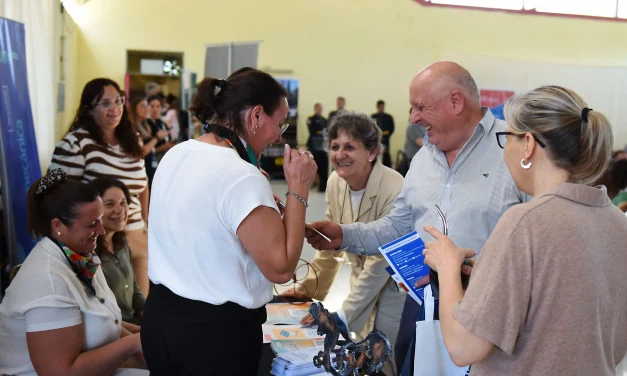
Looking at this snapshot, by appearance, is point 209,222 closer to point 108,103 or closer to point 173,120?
point 108,103

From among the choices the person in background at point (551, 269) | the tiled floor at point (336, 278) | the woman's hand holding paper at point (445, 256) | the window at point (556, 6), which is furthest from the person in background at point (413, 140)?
the person in background at point (551, 269)

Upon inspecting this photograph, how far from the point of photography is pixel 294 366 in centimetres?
180

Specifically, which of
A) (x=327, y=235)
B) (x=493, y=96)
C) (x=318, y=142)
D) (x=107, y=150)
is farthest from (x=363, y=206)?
(x=493, y=96)

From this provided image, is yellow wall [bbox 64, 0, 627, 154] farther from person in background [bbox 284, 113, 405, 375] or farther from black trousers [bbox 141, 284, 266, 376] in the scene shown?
black trousers [bbox 141, 284, 266, 376]

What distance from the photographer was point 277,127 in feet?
5.37

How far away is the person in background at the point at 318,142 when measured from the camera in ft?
37.9

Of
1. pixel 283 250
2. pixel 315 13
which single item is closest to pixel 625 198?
pixel 283 250

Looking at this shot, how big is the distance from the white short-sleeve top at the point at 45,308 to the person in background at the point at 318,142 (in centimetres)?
938

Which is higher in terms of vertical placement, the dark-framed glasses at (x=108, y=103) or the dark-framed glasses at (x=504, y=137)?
the dark-framed glasses at (x=504, y=137)

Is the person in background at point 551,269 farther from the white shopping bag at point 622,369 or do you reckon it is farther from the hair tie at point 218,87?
the white shopping bag at point 622,369

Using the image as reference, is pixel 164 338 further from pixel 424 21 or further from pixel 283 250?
pixel 424 21

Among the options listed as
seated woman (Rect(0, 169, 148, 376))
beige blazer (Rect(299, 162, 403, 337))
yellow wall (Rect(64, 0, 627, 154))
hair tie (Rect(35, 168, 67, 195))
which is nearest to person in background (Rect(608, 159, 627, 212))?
beige blazer (Rect(299, 162, 403, 337))

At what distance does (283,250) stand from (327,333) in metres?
0.41

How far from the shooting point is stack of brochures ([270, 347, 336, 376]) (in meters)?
1.80
